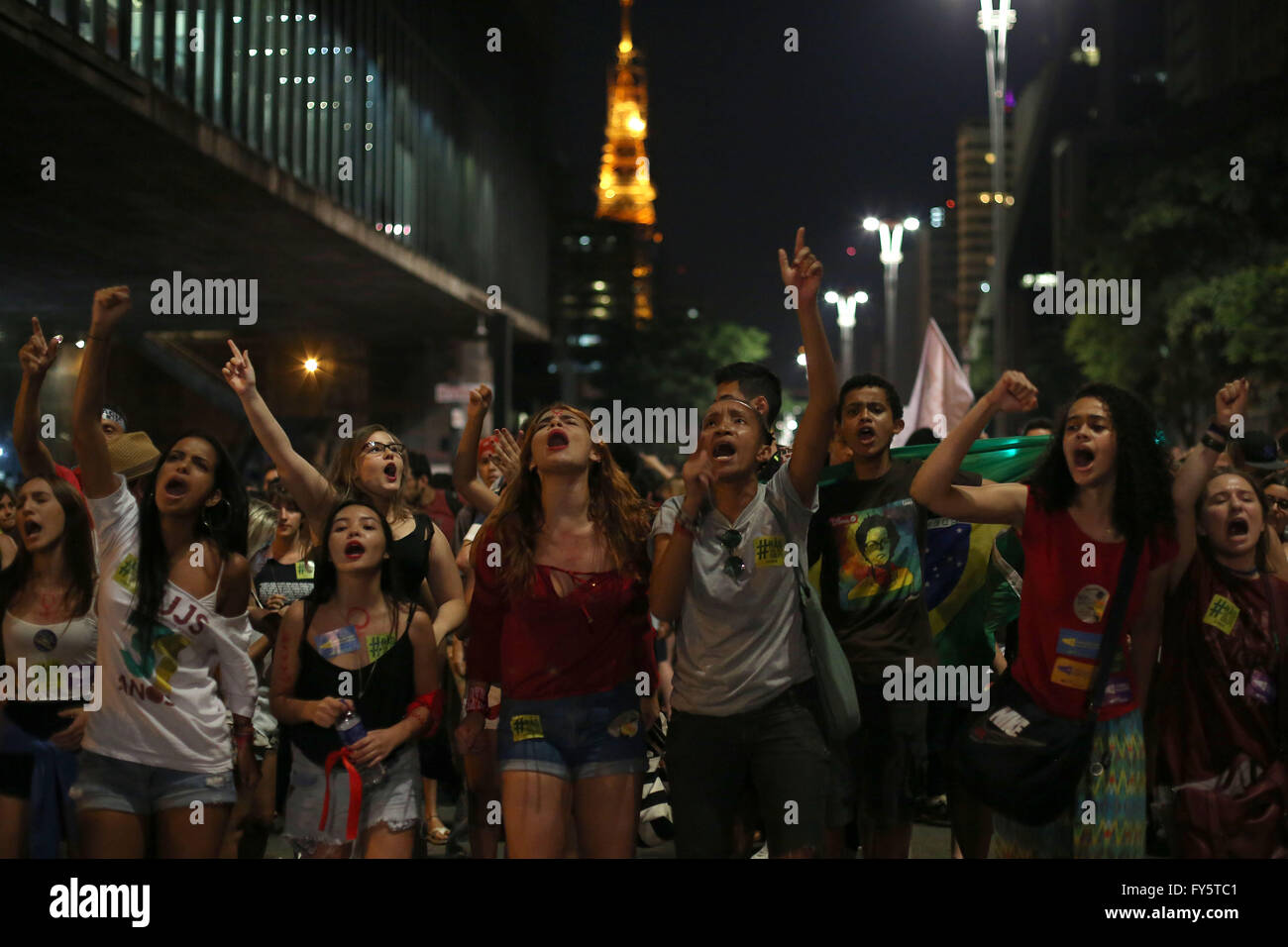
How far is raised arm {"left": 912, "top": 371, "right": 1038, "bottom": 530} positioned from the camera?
457 cm

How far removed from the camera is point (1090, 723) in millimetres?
4348

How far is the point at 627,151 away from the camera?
16862cm

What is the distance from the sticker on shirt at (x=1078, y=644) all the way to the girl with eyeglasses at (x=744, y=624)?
811 millimetres

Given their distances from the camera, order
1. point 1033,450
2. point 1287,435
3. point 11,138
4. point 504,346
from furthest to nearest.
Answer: point 504,346 < point 11,138 < point 1287,435 < point 1033,450

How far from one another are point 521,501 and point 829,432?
1.15m

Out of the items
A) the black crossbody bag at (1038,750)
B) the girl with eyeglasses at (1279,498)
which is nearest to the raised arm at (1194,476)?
the black crossbody bag at (1038,750)

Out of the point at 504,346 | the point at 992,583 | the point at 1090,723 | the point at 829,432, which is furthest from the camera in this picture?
the point at 504,346

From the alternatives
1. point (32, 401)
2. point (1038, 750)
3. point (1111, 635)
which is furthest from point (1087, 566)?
point (32, 401)

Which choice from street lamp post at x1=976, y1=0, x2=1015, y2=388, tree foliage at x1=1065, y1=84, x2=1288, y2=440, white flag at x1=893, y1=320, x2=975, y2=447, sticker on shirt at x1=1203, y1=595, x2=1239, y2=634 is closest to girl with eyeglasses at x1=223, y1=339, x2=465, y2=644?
sticker on shirt at x1=1203, y1=595, x2=1239, y2=634

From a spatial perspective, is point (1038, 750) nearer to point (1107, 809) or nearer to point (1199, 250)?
point (1107, 809)

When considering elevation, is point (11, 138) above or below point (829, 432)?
above

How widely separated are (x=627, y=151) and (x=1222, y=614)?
168361 mm
